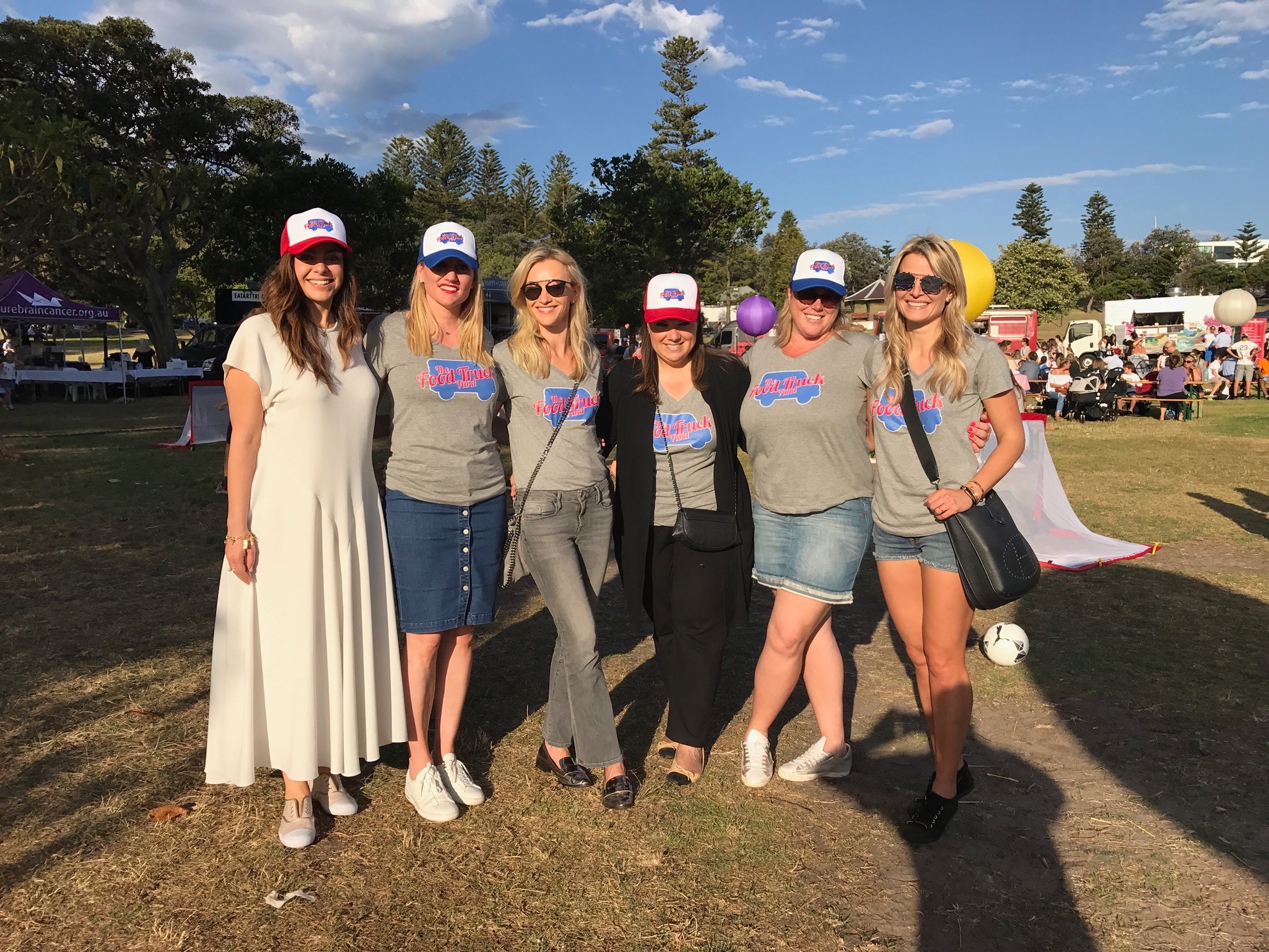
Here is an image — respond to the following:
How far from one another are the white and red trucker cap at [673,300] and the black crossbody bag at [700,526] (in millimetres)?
374

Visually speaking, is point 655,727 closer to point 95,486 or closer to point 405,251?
point 95,486

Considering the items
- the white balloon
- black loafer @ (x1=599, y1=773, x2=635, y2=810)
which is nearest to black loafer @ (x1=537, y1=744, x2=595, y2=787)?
black loafer @ (x1=599, y1=773, x2=635, y2=810)

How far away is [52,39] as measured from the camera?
102 ft

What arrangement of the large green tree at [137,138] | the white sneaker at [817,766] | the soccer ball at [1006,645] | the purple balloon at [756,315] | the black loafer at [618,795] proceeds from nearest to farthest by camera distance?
the black loafer at [618,795] → the white sneaker at [817,766] → the soccer ball at [1006,645] → the purple balloon at [756,315] → the large green tree at [137,138]

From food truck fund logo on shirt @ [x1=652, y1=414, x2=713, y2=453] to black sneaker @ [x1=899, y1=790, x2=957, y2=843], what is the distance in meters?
1.55

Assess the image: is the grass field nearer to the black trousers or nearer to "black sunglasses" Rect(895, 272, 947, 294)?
the black trousers

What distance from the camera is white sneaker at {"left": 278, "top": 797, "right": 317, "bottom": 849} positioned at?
2996 millimetres

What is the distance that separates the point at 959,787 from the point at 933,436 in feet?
4.40

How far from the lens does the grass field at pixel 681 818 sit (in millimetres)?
2629

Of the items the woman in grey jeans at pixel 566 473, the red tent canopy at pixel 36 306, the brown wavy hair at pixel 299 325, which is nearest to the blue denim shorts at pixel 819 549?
the woman in grey jeans at pixel 566 473

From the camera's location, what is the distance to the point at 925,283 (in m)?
2.96

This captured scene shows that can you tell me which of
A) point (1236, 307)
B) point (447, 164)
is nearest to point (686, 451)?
point (1236, 307)

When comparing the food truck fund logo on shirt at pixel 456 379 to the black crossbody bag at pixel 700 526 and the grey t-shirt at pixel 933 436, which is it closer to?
the black crossbody bag at pixel 700 526

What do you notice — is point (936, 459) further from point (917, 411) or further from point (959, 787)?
point (959, 787)
